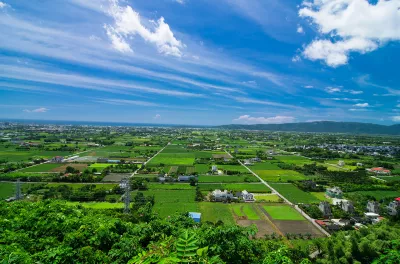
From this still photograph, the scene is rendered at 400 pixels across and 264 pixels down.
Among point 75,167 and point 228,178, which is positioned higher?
point 75,167

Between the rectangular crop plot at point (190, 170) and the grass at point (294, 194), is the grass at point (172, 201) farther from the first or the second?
the grass at point (294, 194)

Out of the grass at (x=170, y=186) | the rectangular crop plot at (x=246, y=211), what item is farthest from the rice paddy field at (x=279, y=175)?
the grass at (x=170, y=186)

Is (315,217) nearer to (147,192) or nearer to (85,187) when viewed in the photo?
(147,192)

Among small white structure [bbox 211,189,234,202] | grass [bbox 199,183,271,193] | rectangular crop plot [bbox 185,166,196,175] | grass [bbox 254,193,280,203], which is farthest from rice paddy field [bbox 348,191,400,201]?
rectangular crop plot [bbox 185,166,196,175]

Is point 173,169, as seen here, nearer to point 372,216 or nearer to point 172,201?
point 172,201

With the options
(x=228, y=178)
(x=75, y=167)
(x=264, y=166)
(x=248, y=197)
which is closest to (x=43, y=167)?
(x=75, y=167)
